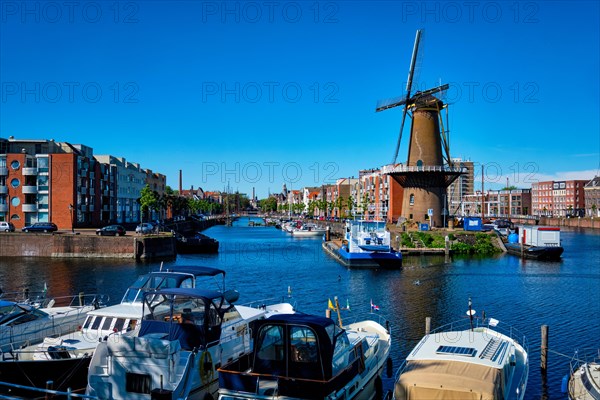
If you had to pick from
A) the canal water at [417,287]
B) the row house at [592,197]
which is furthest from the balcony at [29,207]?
the row house at [592,197]

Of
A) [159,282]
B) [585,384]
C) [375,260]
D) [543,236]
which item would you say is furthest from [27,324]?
[543,236]

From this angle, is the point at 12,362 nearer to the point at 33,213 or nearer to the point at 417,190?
the point at 33,213

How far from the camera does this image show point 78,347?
1961 cm

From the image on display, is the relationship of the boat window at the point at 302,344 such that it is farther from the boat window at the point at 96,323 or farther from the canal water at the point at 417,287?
the boat window at the point at 96,323

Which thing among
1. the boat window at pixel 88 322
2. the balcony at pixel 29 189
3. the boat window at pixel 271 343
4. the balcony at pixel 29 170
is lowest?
the boat window at pixel 88 322

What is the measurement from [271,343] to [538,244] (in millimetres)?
68622

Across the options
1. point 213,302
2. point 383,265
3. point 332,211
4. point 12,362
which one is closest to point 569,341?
point 213,302

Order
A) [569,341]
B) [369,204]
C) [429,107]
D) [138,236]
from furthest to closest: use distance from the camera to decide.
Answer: [369,204] → [429,107] → [138,236] → [569,341]

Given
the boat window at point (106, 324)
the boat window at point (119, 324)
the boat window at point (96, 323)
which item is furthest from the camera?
the boat window at point (96, 323)

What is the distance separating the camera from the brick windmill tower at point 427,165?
91.7 metres

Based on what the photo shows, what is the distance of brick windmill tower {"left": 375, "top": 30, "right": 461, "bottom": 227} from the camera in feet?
301

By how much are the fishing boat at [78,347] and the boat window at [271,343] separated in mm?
4188

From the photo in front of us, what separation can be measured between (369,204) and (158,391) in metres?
123

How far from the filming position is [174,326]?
1800 cm
